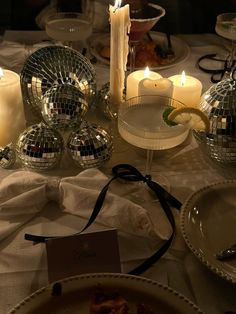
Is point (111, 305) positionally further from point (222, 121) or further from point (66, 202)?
point (222, 121)

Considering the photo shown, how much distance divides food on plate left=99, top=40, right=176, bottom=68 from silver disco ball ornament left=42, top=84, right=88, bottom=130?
440mm

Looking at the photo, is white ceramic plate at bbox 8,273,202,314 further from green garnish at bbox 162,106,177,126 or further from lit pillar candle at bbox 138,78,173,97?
lit pillar candle at bbox 138,78,173,97

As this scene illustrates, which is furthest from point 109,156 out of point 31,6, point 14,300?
point 31,6

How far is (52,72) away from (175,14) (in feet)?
3.38

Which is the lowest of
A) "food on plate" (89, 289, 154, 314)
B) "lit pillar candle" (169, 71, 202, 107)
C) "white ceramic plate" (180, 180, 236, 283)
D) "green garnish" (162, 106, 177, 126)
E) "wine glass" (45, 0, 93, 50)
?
"white ceramic plate" (180, 180, 236, 283)

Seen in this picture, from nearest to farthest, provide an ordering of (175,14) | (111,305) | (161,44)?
(111,305) → (161,44) → (175,14)

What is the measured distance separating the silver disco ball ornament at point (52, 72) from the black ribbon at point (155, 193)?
0.81ft

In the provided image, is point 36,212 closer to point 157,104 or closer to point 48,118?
point 48,118

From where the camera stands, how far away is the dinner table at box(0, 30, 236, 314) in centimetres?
70

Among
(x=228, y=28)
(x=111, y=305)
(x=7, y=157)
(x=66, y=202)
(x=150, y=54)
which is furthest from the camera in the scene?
(x=150, y=54)

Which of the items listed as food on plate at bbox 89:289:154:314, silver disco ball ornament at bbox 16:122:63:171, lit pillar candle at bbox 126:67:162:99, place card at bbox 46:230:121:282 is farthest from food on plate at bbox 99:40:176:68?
food on plate at bbox 89:289:154:314

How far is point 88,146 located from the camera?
901 millimetres

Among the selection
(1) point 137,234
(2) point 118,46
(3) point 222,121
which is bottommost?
(1) point 137,234

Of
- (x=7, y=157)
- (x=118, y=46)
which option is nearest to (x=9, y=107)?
(x=7, y=157)
